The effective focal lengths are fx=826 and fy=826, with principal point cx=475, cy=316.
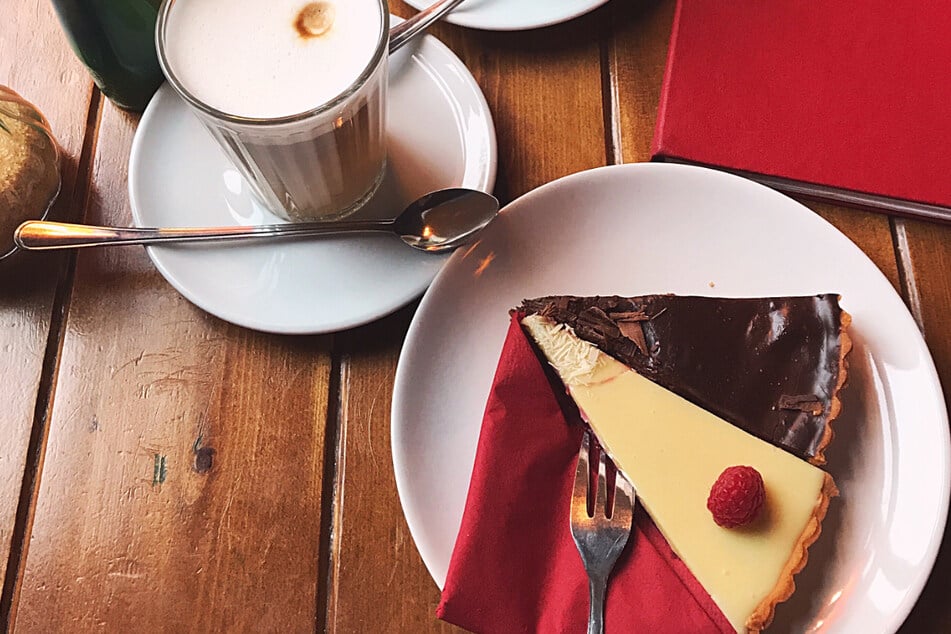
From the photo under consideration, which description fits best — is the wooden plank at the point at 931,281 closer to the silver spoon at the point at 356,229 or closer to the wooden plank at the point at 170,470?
the silver spoon at the point at 356,229

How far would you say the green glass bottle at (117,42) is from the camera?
38.6 inches

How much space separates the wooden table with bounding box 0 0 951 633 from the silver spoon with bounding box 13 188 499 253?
0.21ft

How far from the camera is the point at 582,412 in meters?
0.95

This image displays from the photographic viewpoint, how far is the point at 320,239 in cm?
104

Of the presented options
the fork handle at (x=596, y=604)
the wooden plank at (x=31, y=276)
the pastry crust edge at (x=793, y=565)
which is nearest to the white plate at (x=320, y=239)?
the wooden plank at (x=31, y=276)

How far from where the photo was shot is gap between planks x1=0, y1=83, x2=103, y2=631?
90 cm

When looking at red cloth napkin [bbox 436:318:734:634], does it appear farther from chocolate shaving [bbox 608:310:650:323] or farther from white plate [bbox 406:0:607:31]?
white plate [bbox 406:0:607:31]

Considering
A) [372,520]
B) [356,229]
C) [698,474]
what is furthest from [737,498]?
[356,229]

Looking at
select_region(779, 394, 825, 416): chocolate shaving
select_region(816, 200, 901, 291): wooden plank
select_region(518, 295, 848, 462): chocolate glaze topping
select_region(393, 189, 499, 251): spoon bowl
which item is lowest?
select_region(779, 394, 825, 416): chocolate shaving

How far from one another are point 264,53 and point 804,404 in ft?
2.26

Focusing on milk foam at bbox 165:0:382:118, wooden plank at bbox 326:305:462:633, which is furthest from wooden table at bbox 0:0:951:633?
milk foam at bbox 165:0:382:118

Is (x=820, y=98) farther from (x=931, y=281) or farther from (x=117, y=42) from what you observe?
(x=117, y=42)

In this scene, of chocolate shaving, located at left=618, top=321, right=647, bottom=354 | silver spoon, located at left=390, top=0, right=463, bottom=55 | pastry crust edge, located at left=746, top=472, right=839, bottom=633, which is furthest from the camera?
silver spoon, located at left=390, top=0, right=463, bottom=55

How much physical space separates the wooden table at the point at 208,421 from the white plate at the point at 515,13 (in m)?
0.07
